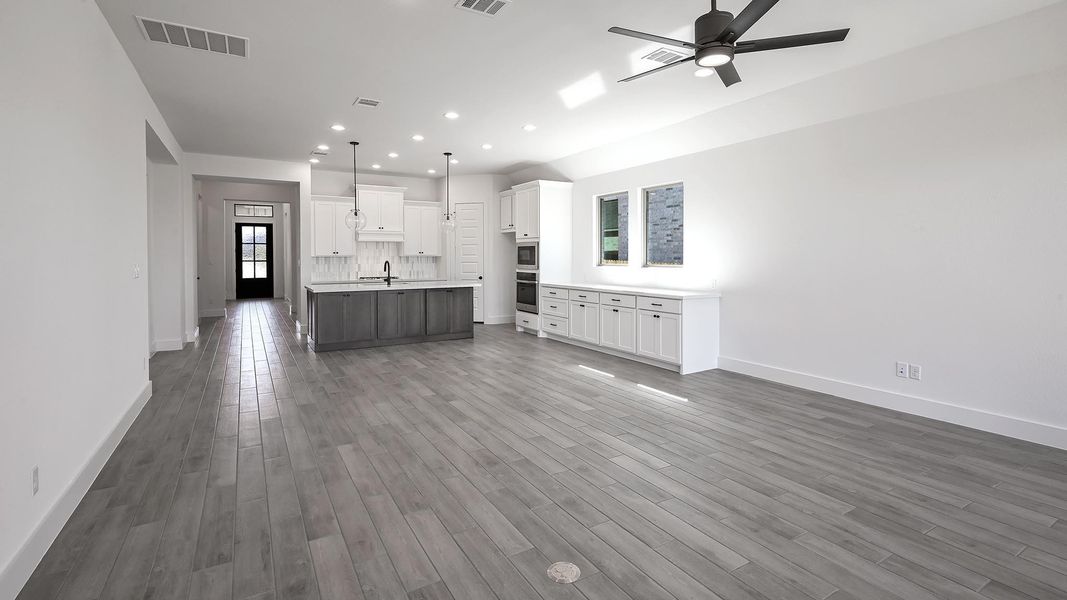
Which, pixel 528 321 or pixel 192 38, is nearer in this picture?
pixel 192 38

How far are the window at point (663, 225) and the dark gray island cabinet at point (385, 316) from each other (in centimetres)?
285

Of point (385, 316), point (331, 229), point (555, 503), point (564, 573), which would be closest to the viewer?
point (564, 573)

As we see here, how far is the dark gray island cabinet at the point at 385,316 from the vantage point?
Answer: 6766 mm

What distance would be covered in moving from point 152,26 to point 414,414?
10.9ft

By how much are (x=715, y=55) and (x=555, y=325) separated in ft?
17.1

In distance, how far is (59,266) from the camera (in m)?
2.45

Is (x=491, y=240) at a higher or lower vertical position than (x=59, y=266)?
higher

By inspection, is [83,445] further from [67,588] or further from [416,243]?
[416,243]

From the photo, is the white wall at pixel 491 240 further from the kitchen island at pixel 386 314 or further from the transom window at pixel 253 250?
the transom window at pixel 253 250

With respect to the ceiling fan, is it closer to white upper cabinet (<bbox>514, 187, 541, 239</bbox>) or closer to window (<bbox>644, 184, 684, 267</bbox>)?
window (<bbox>644, 184, 684, 267</bbox>)

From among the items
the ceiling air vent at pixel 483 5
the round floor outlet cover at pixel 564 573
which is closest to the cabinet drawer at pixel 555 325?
the ceiling air vent at pixel 483 5

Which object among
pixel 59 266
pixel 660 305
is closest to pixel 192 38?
pixel 59 266

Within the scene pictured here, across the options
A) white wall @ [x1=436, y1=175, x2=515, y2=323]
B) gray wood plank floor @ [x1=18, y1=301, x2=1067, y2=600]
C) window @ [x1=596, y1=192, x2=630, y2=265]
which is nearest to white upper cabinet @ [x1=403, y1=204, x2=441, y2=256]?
white wall @ [x1=436, y1=175, x2=515, y2=323]

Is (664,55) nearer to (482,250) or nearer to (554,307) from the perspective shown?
(554,307)
